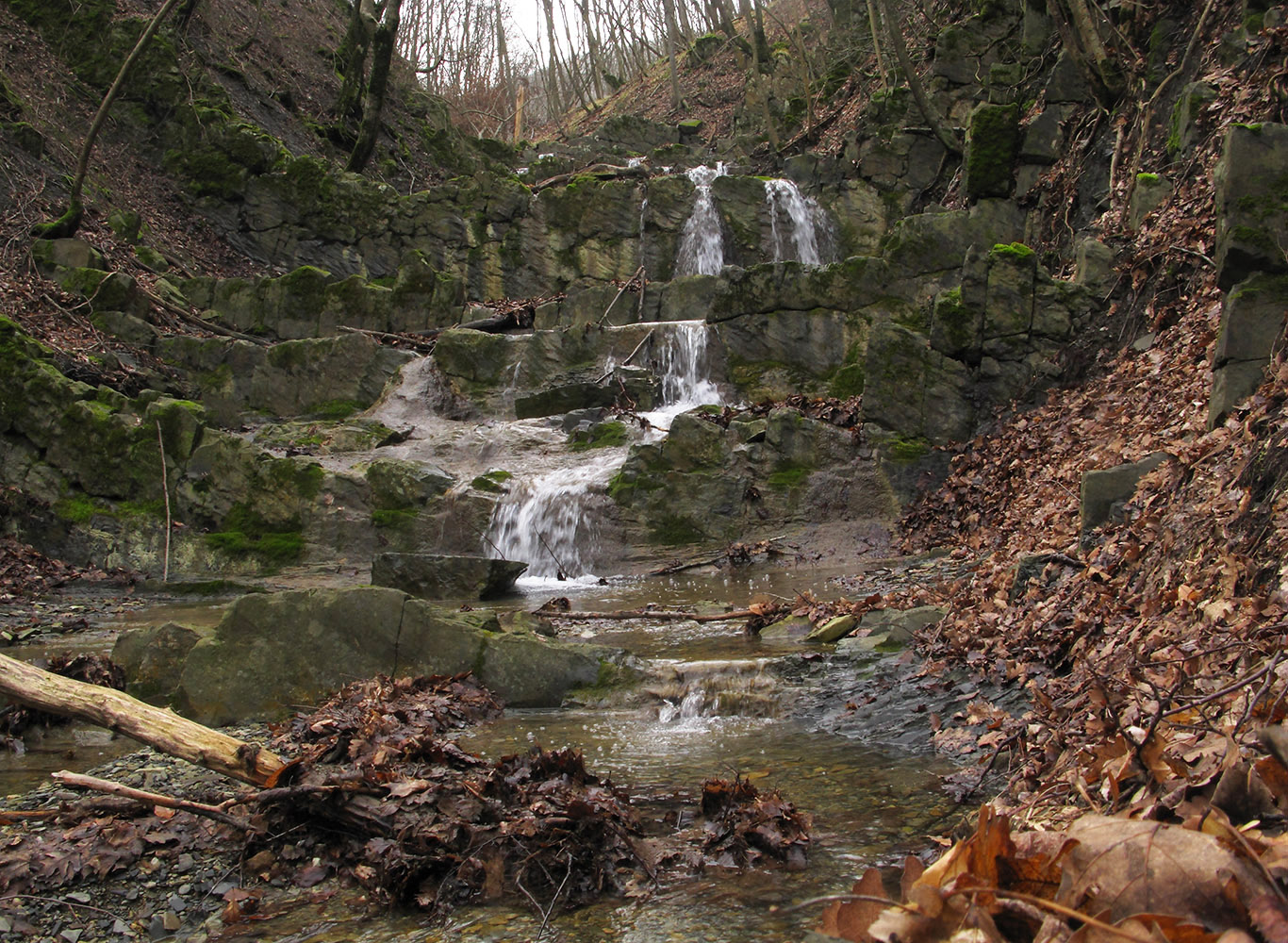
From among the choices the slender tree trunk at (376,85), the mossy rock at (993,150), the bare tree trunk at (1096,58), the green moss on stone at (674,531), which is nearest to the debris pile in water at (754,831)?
the green moss on stone at (674,531)

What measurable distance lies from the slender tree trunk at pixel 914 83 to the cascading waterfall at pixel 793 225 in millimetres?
3552

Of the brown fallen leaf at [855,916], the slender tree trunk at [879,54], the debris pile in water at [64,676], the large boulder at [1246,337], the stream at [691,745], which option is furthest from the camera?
the slender tree trunk at [879,54]

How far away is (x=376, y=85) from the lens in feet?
85.2

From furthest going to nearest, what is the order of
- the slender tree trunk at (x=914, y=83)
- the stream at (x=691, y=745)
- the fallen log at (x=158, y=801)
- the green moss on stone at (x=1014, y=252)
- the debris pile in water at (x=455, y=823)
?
1. the slender tree trunk at (x=914, y=83)
2. the green moss on stone at (x=1014, y=252)
3. the fallen log at (x=158, y=801)
4. the debris pile in water at (x=455, y=823)
5. the stream at (x=691, y=745)

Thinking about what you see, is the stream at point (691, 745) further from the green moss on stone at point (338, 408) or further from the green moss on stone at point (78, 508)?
the green moss on stone at point (338, 408)

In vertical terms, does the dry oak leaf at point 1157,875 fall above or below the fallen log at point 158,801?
above

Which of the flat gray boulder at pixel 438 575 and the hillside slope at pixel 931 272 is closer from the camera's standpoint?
the hillside slope at pixel 931 272

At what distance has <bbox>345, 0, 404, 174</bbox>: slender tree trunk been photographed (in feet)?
81.3

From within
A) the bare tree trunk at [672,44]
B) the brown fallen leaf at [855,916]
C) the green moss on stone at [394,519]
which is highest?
the bare tree trunk at [672,44]

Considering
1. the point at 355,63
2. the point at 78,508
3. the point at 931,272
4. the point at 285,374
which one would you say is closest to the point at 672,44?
the point at 355,63

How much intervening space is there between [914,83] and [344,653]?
1676 centimetres

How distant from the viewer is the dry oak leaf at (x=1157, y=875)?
1.38m

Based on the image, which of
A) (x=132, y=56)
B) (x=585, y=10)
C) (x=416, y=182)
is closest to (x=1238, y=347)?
(x=132, y=56)

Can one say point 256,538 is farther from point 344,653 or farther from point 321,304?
point 321,304
